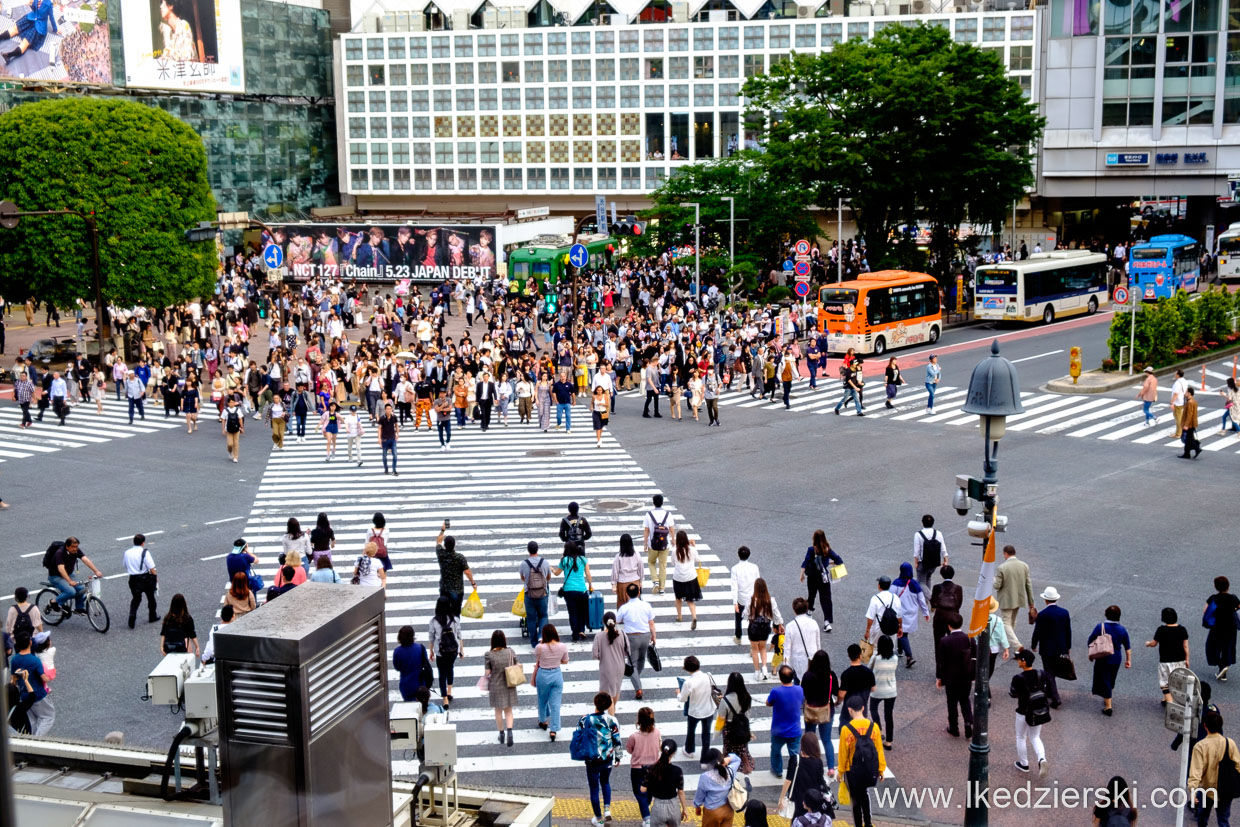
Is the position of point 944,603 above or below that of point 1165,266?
below

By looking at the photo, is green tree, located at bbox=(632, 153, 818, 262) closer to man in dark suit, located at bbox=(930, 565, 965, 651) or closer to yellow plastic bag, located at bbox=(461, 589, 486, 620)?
yellow plastic bag, located at bbox=(461, 589, 486, 620)

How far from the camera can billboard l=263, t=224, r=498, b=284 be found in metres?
65.8

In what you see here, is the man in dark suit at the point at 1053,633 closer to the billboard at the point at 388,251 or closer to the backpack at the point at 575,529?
the backpack at the point at 575,529

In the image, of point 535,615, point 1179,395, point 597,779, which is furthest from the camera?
point 1179,395

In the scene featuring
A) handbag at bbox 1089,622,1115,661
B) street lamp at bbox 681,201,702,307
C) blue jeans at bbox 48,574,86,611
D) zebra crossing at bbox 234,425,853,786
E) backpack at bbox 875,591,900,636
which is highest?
street lamp at bbox 681,201,702,307

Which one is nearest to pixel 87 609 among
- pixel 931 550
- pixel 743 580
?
pixel 743 580

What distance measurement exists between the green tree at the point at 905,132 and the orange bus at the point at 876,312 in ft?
22.4

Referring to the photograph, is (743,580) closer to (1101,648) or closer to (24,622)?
(1101,648)

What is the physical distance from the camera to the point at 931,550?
57.5 ft

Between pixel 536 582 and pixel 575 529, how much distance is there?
2.11 metres

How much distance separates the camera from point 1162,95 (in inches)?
2557

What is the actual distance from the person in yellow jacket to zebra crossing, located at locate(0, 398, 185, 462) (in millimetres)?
25040

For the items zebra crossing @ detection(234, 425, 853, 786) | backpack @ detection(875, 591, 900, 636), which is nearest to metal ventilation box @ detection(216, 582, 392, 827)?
zebra crossing @ detection(234, 425, 853, 786)

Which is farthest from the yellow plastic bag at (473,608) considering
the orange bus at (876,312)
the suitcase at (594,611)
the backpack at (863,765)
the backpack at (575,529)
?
the orange bus at (876,312)
